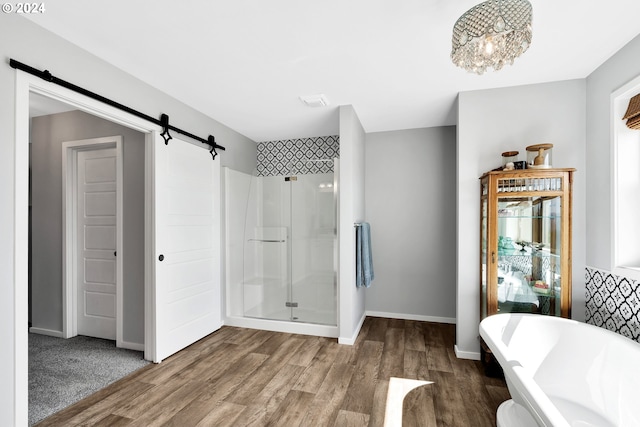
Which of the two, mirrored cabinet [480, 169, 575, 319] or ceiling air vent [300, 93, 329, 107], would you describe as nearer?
mirrored cabinet [480, 169, 575, 319]

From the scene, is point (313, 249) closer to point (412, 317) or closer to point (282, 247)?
point (282, 247)

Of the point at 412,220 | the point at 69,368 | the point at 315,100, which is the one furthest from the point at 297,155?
the point at 69,368

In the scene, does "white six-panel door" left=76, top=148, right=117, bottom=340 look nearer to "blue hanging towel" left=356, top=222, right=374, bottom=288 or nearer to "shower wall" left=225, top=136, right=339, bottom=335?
"shower wall" left=225, top=136, right=339, bottom=335

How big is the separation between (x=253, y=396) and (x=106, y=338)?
6.78 ft

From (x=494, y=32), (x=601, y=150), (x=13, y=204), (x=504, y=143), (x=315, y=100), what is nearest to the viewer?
(x=494, y=32)

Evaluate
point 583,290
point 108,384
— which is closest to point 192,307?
point 108,384

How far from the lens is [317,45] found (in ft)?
6.72

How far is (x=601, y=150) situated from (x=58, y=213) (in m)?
5.11

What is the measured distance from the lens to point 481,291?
2695 millimetres

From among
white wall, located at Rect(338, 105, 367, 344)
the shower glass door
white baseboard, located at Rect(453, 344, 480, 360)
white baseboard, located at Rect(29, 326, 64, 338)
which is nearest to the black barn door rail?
the shower glass door

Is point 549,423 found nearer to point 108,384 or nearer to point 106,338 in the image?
point 108,384

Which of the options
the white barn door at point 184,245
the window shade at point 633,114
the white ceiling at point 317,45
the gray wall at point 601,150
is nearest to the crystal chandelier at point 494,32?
the white ceiling at point 317,45

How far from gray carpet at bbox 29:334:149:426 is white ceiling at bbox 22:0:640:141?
219 centimetres

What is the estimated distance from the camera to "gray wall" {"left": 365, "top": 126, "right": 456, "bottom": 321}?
12.5 feet
